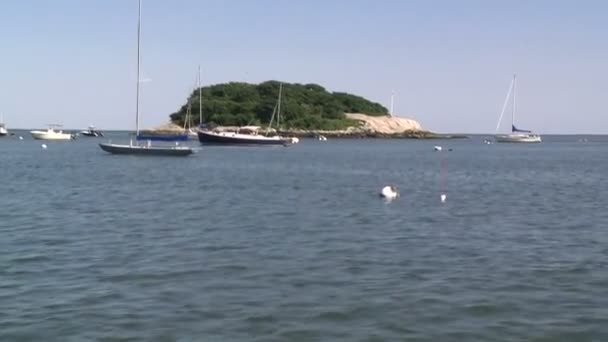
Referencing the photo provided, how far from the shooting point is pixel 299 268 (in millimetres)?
16328

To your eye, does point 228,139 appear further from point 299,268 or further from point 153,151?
point 299,268

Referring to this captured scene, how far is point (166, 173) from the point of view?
50.2 metres

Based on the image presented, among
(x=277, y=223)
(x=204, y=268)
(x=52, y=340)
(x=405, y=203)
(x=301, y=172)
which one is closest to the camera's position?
(x=52, y=340)

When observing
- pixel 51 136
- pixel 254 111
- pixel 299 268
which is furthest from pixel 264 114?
pixel 299 268

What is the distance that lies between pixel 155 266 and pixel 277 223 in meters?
8.34

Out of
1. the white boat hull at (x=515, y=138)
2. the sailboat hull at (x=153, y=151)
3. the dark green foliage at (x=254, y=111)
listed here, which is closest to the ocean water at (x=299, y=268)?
the sailboat hull at (x=153, y=151)

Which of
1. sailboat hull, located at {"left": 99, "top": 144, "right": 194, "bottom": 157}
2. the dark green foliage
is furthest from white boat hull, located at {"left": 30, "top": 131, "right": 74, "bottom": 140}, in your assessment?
sailboat hull, located at {"left": 99, "top": 144, "right": 194, "bottom": 157}

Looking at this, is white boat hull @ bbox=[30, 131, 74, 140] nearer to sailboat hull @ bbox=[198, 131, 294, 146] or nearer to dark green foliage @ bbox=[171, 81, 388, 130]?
dark green foliage @ bbox=[171, 81, 388, 130]

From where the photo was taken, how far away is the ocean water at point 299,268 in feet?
39.0

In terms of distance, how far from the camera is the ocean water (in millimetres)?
11898

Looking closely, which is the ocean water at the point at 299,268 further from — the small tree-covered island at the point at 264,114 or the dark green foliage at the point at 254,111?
the dark green foliage at the point at 254,111

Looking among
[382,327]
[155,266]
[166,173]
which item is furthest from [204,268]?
[166,173]

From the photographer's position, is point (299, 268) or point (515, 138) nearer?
point (299, 268)

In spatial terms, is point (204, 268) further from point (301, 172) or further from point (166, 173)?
point (301, 172)
